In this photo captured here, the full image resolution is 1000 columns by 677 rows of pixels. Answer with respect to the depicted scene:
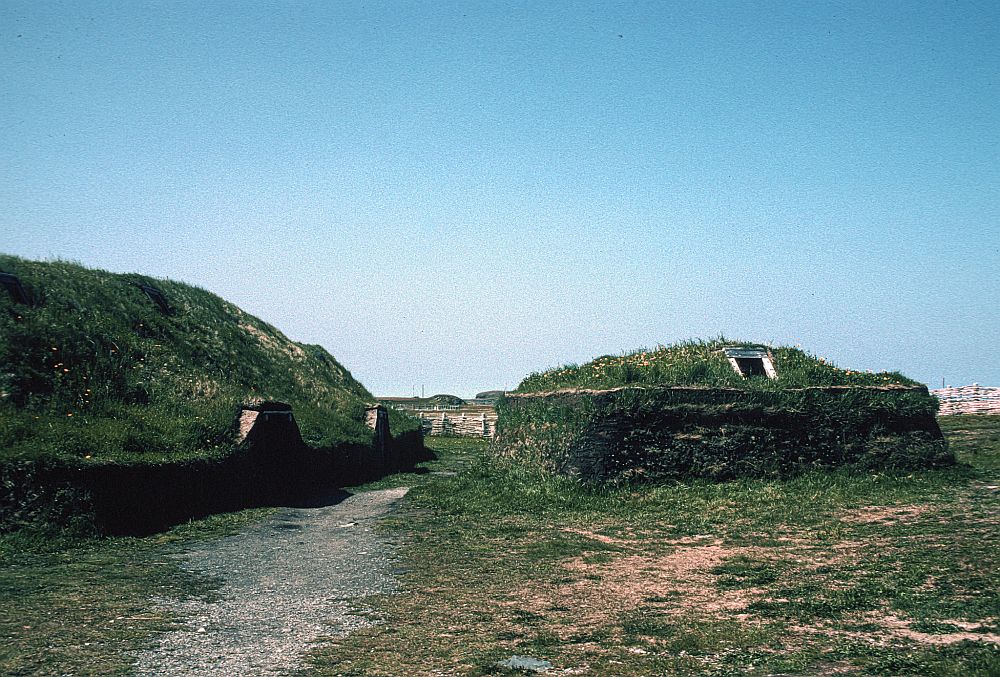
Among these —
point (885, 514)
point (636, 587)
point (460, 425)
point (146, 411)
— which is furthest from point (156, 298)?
point (460, 425)

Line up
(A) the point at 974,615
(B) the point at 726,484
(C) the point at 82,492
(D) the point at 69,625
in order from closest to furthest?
(A) the point at 974,615
(D) the point at 69,625
(C) the point at 82,492
(B) the point at 726,484

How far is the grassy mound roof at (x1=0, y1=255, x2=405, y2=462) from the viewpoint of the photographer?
13.7 meters

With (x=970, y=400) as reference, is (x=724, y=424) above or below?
below

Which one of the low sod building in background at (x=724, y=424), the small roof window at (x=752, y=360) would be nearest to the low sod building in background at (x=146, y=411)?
the low sod building in background at (x=724, y=424)

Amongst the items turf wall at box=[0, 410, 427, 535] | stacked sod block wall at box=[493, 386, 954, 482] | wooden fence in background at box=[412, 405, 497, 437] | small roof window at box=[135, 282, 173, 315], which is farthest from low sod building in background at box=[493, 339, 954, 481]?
wooden fence in background at box=[412, 405, 497, 437]

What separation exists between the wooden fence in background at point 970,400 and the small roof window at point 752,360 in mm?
13468

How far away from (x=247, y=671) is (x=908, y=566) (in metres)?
7.27

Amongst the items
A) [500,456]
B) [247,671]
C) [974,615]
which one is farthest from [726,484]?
[247,671]

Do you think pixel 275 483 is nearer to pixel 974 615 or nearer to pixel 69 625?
pixel 69 625

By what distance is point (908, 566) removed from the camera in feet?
27.6

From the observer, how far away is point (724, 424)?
15820 mm

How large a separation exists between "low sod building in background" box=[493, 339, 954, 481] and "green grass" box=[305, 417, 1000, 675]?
69cm

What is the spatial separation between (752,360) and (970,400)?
1578 cm

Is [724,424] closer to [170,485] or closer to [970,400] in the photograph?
[170,485]
